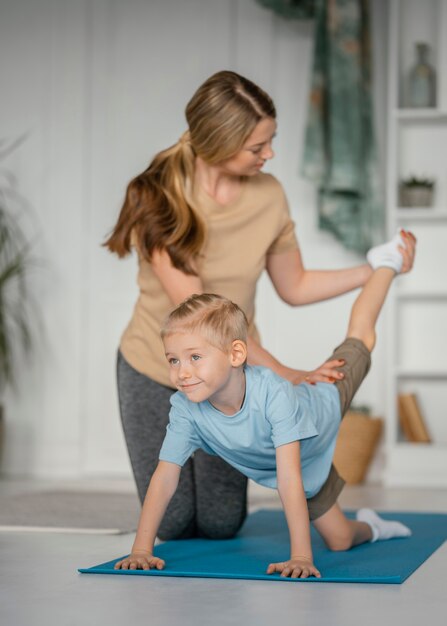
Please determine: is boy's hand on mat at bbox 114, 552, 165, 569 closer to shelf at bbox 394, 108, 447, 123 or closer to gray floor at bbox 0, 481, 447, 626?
gray floor at bbox 0, 481, 447, 626

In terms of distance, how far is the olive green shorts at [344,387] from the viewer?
2318mm

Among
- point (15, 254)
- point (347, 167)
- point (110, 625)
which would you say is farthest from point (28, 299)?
point (110, 625)

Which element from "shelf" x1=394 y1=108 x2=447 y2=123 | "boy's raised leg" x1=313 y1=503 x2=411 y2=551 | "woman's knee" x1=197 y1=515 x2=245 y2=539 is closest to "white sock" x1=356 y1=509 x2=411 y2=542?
"boy's raised leg" x1=313 y1=503 x2=411 y2=551

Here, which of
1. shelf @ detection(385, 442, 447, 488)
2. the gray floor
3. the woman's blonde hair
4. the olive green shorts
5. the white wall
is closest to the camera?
the gray floor

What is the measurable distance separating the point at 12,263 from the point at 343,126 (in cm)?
156

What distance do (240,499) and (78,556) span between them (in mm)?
476

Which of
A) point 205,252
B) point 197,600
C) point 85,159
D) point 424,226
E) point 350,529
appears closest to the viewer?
point 197,600

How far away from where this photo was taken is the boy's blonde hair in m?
2.00

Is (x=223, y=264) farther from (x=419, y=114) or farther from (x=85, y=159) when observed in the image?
(x=85, y=159)

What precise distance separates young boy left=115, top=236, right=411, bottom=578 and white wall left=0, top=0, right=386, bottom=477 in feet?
8.50

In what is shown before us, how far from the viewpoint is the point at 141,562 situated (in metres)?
2.05

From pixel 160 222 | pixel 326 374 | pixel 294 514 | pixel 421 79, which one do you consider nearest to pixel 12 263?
pixel 421 79

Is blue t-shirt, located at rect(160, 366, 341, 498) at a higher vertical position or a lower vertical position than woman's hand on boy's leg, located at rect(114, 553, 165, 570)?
higher

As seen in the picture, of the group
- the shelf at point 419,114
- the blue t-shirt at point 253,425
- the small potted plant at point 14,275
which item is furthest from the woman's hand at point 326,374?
the small potted plant at point 14,275
